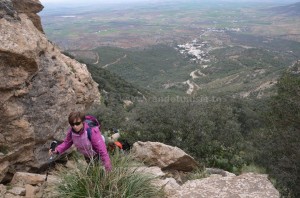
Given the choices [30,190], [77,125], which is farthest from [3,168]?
[77,125]

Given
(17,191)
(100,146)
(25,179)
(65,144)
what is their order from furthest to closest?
(25,179) < (17,191) < (65,144) < (100,146)

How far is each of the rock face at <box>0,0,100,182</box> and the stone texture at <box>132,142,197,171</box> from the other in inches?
77.1

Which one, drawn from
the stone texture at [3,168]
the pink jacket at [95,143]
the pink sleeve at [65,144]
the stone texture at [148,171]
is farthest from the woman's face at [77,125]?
the stone texture at [3,168]

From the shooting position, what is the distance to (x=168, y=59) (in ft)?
356

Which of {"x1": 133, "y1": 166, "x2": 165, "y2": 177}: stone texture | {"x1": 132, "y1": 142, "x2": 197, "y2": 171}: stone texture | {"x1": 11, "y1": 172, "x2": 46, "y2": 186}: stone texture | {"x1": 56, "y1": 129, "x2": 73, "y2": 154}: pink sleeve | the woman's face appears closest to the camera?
the woman's face

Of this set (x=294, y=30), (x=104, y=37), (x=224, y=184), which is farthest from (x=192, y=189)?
(x=294, y=30)

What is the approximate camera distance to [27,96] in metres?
6.55

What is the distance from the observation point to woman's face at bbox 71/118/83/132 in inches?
189

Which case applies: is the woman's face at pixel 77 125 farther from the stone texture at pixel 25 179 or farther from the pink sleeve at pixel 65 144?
Result: the stone texture at pixel 25 179

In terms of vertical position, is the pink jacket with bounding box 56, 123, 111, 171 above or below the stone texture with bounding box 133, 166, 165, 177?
above

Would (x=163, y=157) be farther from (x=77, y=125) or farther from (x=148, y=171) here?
(x=77, y=125)

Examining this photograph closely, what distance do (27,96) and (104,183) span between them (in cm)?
259

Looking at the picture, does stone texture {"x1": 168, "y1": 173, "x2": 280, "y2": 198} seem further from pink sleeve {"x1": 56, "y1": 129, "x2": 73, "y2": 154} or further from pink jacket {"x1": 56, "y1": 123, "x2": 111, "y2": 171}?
pink sleeve {"x1": 56, "y1": 129, "x2": 73, "y2": 154}

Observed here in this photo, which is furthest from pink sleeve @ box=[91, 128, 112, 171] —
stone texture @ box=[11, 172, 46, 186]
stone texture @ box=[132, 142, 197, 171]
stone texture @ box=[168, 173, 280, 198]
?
stone texture @ box=[132, 142, 197, 171]
